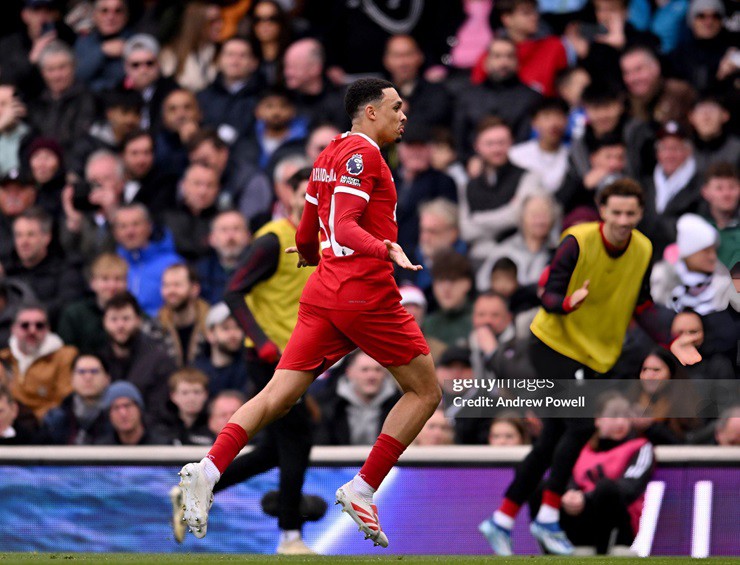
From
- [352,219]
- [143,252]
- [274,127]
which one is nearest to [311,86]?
[274,127]

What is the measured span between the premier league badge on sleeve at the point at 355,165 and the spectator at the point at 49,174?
278 inches

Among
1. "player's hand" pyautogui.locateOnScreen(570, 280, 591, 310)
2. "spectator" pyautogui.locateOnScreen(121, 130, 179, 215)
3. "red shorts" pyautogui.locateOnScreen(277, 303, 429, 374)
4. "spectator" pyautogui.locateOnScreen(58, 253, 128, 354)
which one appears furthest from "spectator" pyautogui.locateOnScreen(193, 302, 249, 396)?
"red shorts" pyautogui.locateOnScreen(277, 303, 429, 374)

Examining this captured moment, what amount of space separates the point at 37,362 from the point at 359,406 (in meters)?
2.85

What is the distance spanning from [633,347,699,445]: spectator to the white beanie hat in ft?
3.66

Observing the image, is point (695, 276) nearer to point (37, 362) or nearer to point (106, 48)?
point (37, 362)

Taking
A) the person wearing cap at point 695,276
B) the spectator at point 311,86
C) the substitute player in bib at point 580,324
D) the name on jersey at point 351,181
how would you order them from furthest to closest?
the spectator at point 311,86 < the person wearing cap at point 695,276 < the substitute player in bib at point 580,324 < the name on jersey at point 351,181

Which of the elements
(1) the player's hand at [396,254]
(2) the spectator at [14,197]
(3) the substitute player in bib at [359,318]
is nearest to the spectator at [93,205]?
(2) the spectator at [14,197]

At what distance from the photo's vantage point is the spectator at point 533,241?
11.8 metres

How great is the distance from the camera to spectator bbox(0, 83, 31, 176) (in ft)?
47.4

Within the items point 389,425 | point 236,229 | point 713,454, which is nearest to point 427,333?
point 236,229

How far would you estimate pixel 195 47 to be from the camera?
47.2 ft

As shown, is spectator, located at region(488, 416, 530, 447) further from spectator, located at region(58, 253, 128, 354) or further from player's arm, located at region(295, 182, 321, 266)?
spectator, located at region(58, 253, 128, 354)

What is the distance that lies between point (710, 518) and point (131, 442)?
13.7 ft

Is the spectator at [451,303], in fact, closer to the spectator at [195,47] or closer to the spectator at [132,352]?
the spectator at [132,352]
